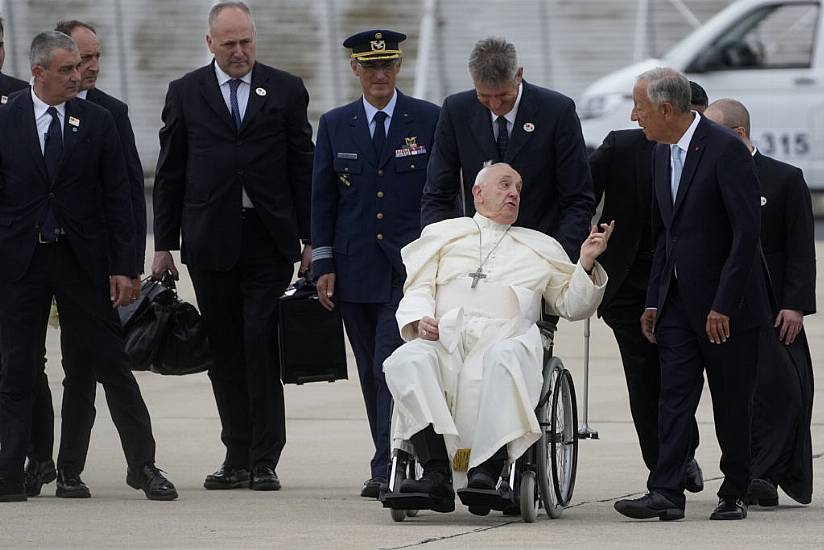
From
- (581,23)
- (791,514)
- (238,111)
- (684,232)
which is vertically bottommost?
(791,514)

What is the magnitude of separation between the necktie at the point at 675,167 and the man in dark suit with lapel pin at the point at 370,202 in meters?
1.34

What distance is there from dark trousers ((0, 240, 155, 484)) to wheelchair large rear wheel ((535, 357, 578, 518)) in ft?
5.80

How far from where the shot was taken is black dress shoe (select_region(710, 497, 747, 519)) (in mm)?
7926

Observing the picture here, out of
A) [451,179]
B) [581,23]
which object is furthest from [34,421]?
[581,23]

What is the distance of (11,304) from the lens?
852 centimetres

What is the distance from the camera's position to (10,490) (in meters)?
8.45

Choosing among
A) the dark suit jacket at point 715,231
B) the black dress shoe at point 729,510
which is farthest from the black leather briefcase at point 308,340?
the black dress shoe at point 729,510

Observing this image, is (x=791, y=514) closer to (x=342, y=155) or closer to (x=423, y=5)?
(x=342, y=155)

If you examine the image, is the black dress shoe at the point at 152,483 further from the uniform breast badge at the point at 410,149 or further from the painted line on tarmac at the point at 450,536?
the uniform breast badge at the point at 410,149

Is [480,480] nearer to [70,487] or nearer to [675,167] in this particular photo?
[675,167]

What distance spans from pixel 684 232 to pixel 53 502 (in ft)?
9.17

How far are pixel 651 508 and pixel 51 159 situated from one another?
2.82 metres

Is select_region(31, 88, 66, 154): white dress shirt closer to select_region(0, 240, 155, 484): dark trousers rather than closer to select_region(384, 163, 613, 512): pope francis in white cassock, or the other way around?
select_region(0, 240, 155, 484): dark trousers

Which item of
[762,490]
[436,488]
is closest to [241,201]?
[436,488]
